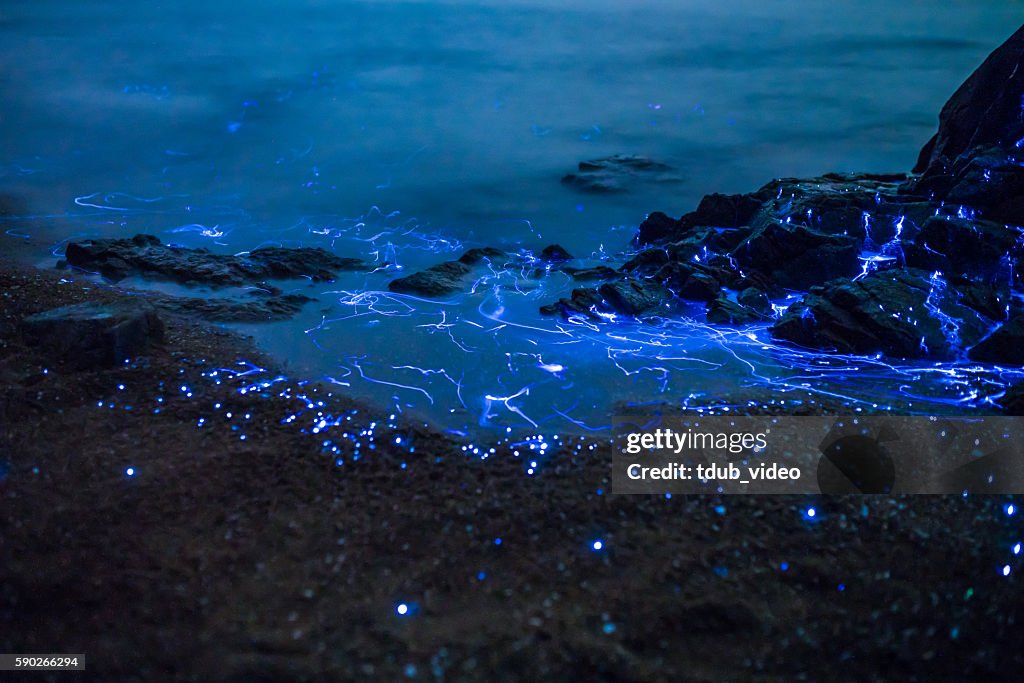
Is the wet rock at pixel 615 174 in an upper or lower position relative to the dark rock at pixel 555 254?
upper

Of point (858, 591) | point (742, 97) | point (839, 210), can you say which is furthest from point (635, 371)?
point (742, 97)

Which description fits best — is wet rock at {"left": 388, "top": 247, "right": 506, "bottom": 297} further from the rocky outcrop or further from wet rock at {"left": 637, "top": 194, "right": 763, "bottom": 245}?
the rocky outcrop

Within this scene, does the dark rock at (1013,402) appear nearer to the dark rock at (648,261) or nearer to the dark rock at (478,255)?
the dark rock at (648,261)

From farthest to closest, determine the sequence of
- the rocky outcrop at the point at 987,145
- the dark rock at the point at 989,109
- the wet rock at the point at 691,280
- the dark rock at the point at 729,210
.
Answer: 1. the dark rock at the point at 729,210
2. the dark rock at the point at 989,109
3. the rocky outcrop at the point at 987,145
4. the wet rock at the point at 691,280

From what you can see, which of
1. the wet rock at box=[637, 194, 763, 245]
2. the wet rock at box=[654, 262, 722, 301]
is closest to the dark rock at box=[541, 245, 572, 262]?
the wet rock at box=[637, 194, 763, 245]

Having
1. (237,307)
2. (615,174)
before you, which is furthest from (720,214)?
(237,307)

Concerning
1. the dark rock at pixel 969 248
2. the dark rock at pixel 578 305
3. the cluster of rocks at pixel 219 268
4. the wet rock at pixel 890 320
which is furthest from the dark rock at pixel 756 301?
the cluster of rocks at pixel 219 268
